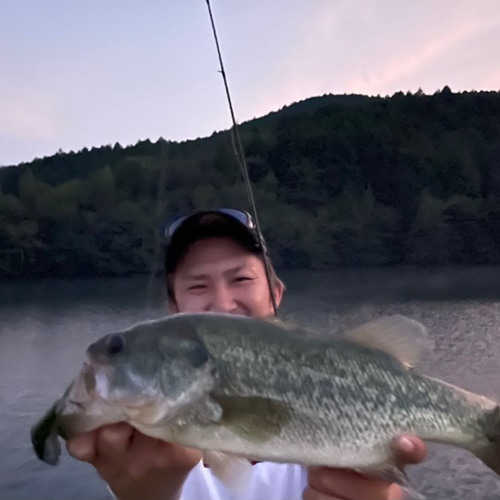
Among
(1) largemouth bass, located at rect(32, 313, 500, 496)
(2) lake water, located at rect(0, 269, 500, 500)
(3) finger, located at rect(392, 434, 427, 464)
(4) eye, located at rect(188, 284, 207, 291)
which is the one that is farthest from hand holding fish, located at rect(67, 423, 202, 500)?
(4) eye, located at rect(188, 284, 207, 291)

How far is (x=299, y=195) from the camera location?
6306cm

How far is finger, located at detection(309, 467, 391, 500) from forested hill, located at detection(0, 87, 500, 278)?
120ft

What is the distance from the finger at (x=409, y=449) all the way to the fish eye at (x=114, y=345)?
92 cm

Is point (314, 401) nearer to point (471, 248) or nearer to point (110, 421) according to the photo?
point (110, 421)

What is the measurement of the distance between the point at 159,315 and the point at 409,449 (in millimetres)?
18568

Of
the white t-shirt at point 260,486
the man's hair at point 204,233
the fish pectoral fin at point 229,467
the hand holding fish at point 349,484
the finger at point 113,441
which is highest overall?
the man's hair at point 204,233

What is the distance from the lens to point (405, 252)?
5400 cm

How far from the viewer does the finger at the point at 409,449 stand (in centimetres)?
189

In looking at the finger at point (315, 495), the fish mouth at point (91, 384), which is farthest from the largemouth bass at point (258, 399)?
the finger at point (315, 495)

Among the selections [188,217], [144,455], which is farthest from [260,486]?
[188,217]

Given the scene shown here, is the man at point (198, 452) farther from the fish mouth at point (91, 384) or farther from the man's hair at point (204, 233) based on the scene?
the fish mouth at point (91, 384)

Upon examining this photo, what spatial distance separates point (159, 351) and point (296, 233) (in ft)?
166

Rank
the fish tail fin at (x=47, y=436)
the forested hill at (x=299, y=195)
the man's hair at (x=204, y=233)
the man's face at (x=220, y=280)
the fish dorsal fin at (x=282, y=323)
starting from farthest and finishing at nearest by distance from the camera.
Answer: the forested hill at (x=299, y=195)
the man's hair at (x=204, y=233)
the man's face at (x=220, y=280)
the fish dorsal fin at (x=282, y=323)
the fish tail fin at (x=47, y=436)

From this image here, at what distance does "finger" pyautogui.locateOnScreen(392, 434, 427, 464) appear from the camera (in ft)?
6.20
